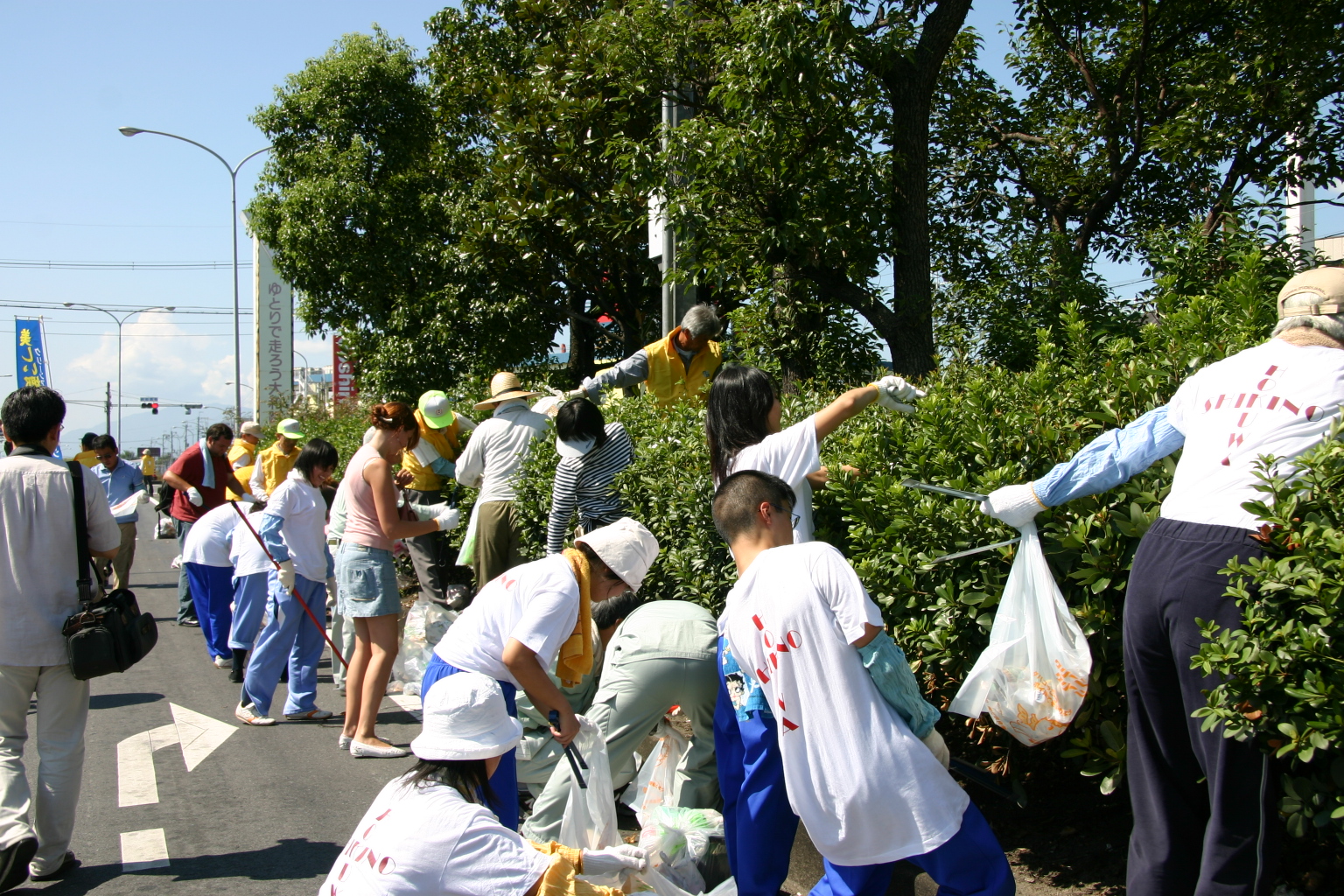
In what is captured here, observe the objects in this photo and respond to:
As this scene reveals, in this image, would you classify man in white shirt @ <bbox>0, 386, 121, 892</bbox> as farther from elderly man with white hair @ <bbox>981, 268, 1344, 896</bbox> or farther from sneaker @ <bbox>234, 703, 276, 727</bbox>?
elderly man with white hair @ <bbox>981, 268, 1344, 896</bbox>

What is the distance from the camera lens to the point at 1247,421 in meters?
2.50

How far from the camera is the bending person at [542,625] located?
3402mm

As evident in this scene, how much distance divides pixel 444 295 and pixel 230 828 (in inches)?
427

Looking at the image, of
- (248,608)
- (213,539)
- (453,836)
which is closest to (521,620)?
(453,836)

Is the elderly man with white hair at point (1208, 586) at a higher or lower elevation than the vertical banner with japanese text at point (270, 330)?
lower

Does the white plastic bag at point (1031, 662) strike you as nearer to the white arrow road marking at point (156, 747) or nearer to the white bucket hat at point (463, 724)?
the white bucket hat at point (463, 724)

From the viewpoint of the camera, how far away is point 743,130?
6.99 metres

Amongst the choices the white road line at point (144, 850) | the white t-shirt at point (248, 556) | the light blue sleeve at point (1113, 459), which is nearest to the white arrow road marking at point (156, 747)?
the white road line at point (144, 850)

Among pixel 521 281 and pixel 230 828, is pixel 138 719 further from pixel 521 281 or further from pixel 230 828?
pixel 521 281

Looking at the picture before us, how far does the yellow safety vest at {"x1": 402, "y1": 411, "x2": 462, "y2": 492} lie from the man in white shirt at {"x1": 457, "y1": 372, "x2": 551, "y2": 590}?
993 mm

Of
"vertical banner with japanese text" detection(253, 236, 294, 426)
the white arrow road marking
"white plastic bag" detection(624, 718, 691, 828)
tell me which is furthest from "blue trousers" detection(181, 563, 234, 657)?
"vertical banner with japanese text" detection(253, 236, 294, 426)

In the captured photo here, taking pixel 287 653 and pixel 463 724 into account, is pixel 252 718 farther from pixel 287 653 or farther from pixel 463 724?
pixel 463 724

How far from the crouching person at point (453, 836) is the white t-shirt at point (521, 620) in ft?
1.62

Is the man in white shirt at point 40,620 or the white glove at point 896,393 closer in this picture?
the white glove at point 896,393
